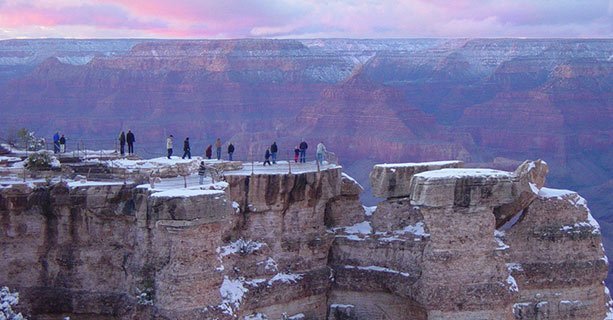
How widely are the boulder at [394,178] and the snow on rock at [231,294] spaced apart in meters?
6.44

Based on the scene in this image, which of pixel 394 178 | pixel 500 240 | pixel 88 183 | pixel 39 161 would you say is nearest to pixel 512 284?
pixel 500 240

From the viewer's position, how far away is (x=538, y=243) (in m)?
34.3

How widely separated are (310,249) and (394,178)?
152 inches

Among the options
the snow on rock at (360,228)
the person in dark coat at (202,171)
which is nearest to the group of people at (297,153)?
the snow on rock at (360,228)

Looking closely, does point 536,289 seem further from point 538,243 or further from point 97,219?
point 97,219

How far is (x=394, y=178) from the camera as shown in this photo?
34.7 meters

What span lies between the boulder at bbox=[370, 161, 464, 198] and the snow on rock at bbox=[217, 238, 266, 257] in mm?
4880

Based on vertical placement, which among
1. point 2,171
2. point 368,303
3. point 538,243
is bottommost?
point 368,303

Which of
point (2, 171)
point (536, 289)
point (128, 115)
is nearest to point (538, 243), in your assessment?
point (536, 289)

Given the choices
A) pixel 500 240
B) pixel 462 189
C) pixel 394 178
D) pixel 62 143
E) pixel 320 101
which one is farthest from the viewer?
pixel 320 101

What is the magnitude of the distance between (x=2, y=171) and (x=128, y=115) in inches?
3684

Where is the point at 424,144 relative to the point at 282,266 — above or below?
A: below

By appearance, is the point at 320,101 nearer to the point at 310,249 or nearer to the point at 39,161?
the point at 310,249

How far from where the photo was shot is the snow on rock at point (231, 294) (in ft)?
Result: 94.0
